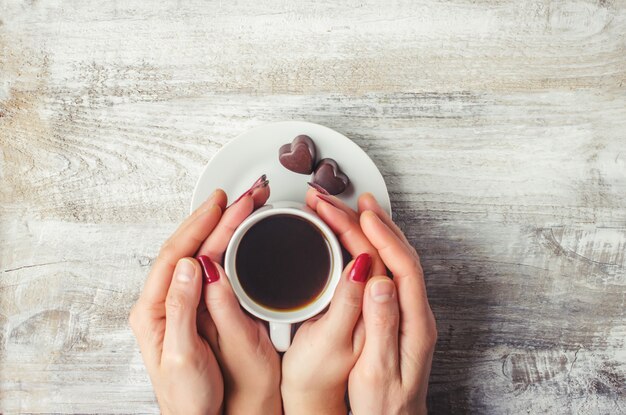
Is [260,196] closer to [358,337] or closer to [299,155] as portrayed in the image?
[299,155]

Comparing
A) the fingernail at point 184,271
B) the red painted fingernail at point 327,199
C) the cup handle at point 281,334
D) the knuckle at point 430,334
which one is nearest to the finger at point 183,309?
the fingernail at point 184,271

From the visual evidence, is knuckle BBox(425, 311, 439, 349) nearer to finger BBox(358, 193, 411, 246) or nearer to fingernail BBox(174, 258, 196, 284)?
finger BBox(358, 193, 411, 246)

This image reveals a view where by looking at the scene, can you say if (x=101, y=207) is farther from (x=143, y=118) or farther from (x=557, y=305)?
(x=557, y=305)

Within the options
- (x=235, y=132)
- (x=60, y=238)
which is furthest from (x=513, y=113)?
(x=60, y=238)

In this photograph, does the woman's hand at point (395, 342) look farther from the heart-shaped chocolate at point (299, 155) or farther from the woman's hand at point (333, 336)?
the heart-shaped chocolate at point (299, 155)

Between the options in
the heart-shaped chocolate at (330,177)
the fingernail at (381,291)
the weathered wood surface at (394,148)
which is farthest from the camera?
the weathered wood surface at (394,148)

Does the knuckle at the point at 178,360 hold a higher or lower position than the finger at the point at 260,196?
lower

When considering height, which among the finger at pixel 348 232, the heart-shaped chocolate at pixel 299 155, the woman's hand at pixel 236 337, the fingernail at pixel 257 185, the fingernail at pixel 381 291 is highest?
the heart-shaped chocolate at pixel 299 155
